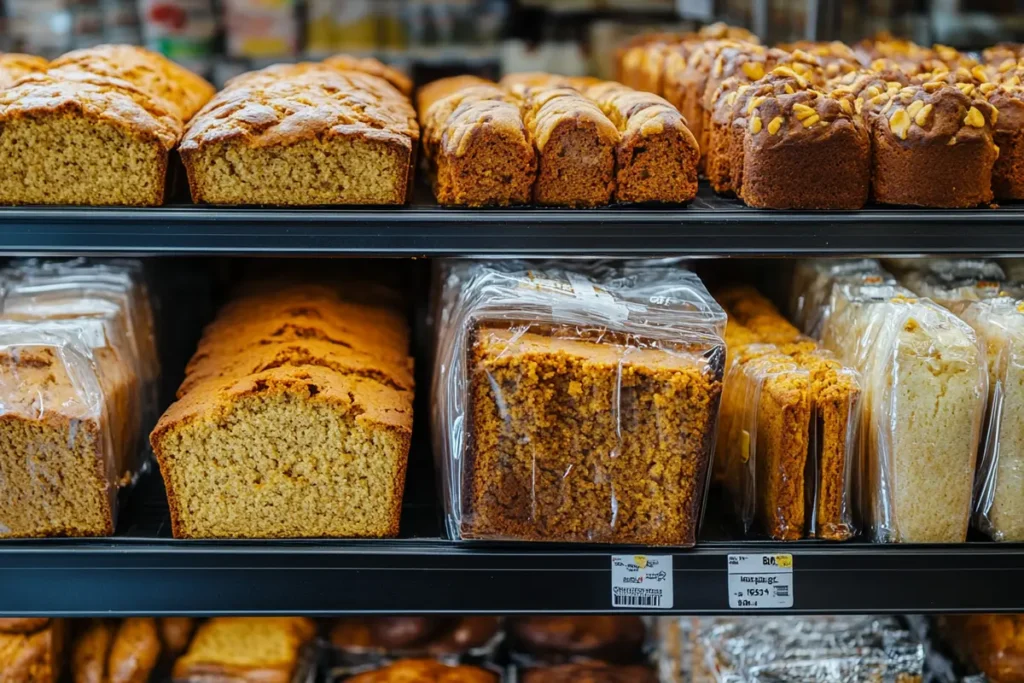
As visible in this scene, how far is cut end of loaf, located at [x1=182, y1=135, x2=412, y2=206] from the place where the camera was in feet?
4.92

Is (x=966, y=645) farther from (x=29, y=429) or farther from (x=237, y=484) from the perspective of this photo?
(x=29, y=429)

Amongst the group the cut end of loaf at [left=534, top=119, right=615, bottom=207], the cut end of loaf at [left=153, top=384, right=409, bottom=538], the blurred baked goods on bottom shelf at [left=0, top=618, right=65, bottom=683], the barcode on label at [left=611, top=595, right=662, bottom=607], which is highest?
the cut end of loaf at [left=534, top=119, right=615, bottom=207]

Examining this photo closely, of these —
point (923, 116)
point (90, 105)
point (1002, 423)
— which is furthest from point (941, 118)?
point (90, 105)

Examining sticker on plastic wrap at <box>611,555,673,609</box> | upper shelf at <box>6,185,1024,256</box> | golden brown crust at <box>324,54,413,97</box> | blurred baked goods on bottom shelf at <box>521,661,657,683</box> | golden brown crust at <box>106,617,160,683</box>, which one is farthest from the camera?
golden brown crust at <box>324,54,413,97</box>

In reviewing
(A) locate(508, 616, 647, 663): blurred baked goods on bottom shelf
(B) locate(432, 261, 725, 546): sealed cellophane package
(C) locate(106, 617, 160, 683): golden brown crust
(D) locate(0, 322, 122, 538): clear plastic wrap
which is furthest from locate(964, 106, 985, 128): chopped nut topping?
(C) locate(106, 617, 160, 683): golden brown crust

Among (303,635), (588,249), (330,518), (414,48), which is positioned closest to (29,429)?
(330,518)

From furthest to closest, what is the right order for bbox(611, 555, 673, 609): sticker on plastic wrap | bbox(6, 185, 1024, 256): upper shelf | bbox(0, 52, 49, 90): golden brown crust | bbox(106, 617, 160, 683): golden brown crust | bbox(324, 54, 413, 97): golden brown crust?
bbox(324, 54, 413, 97): golden brown crust, bbox(106, 617, 160, 683): golden brown crust, bbox(0, 52, 49, 90): golden brown crust, bbox(611, 555, 673, 609): sticker on plastic wrap, bbox(6, 185, 1024, 256): upper shelf

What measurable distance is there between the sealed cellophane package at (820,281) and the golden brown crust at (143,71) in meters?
1.18

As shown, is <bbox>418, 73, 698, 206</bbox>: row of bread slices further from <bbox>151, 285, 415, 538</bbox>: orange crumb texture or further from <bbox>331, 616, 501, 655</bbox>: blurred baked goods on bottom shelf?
<bbox>331, 616, 501, 655</bbox>: blurred baked goods on bottom shelf

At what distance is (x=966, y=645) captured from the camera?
192 centimetres

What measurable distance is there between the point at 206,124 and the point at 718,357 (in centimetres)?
86

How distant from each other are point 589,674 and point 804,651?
41 centimetres

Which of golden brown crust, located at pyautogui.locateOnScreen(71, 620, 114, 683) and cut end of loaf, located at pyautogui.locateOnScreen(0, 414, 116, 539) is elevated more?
cut end of loaf, located at pyautogui.locateOnScreen(0, 414, 116, 539)

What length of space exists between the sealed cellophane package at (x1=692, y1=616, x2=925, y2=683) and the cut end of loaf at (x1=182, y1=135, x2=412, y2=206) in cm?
107
